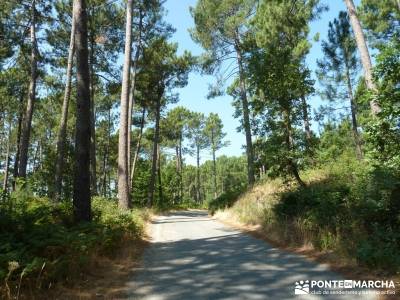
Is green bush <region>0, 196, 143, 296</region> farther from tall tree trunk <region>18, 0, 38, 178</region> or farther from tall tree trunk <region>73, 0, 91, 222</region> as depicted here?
tall tree trunk <region>18, 0, 38, 178</region>

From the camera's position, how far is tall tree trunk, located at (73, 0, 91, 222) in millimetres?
9000

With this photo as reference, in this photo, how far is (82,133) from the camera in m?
9.17

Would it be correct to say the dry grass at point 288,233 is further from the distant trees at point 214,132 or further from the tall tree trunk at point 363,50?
the distant trees at point 214,132

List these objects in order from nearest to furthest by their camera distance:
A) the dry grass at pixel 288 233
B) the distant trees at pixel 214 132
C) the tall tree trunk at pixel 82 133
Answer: the dry grass at pixel 288 233 < the tall tree trunk at pixel 82 133 < the distant trees at pixel 214 132

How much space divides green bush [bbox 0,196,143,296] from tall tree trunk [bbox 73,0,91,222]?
1.65ft

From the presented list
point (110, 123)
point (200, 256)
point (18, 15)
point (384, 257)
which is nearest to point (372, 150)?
point (384, 257)

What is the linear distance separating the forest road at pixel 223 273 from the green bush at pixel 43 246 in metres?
0.99

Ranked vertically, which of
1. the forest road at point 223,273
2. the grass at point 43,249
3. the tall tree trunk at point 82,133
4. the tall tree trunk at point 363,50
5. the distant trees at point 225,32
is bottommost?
the forest road at point 223,273

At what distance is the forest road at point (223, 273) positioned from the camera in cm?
559

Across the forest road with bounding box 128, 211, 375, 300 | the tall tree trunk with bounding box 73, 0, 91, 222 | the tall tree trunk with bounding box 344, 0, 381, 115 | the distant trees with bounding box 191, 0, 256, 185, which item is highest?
the distant trees with bounding box 191, 0, 256, 185

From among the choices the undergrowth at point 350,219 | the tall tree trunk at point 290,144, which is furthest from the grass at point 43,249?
the tall tree trunk at point 290,144

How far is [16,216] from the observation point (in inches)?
285

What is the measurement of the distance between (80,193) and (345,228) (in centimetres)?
614

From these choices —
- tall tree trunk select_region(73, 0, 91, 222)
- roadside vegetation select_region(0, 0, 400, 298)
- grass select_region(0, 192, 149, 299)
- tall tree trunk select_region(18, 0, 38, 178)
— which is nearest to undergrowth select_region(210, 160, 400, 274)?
roadside vegetation select_region(0, 0, 400, 298)
